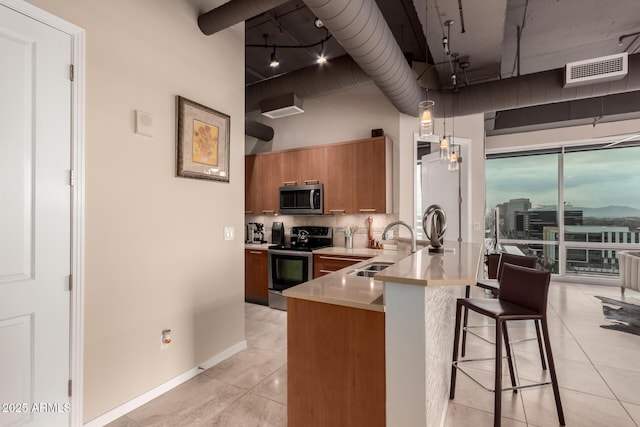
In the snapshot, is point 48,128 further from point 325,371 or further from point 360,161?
point 360,161

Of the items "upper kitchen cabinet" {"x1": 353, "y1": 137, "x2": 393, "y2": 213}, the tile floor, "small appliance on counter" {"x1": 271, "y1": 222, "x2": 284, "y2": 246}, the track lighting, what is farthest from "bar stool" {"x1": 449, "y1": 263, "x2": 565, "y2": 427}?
"small appliance on counter" {"x1": 271, "y1": 222, "x2": 284, "y2": 246}

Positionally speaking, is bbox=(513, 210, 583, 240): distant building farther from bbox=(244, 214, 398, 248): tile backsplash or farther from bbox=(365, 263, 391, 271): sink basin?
bbox=(365, 263, 391, 271): sink basin

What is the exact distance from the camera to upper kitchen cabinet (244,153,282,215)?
17.5 feet

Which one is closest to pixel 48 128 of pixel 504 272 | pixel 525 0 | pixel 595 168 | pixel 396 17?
pixel 504 272

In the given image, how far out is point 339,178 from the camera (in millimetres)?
4770

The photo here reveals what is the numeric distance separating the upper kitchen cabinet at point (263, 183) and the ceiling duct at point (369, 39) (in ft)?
7.89

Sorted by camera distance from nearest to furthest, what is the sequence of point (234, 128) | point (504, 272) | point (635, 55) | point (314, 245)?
point (504, 272)
point (234, 128)
point (635, 55)
point (314, 245)

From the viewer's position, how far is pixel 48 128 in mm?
1837

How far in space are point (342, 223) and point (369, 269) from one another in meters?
2.45

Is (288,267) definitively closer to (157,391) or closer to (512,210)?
(157,391)

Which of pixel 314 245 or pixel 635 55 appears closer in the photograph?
pixel 635 55

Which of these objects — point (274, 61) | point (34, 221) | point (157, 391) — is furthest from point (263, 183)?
point (34, 221)

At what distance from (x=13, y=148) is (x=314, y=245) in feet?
12.8

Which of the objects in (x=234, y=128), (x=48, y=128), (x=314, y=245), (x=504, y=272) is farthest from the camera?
(x=314, y=245)
